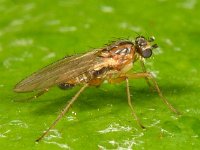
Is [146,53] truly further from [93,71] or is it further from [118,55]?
[93,71]

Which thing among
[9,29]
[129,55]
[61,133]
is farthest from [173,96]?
[9,29]

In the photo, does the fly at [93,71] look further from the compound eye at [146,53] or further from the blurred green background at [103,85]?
the blurred green background at [103,85]

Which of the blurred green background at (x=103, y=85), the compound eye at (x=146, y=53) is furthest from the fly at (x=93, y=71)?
the blurred green background at (x=103, y=85)

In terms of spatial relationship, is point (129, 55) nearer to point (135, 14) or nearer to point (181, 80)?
point (181, 80)

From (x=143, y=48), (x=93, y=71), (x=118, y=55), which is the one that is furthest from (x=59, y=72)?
(x=143, y=48)

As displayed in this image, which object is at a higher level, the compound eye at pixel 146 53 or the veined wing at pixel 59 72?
the compound eye at pixel 146 53
